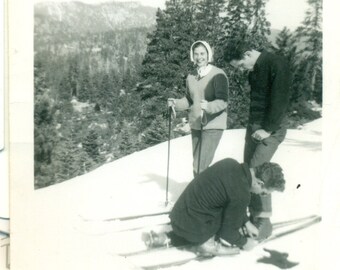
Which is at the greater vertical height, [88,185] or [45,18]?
[45,18]

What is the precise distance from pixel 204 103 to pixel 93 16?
76 cm

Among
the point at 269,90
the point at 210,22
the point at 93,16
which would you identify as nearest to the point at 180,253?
the point at 269,90

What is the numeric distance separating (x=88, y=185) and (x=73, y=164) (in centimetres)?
14

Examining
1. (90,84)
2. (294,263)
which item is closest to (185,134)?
(90,84)

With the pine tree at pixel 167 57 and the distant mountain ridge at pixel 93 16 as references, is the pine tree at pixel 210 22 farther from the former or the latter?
the distant mountain ridge at pixel 93 16

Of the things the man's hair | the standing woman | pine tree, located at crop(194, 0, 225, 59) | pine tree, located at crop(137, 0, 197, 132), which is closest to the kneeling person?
the man's hair

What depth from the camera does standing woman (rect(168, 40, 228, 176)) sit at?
9.31 feet

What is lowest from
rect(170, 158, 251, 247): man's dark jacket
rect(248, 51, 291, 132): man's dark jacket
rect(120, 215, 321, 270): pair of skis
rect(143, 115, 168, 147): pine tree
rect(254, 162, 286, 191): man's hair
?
rect(120, 215, 321, 270): pair of skis

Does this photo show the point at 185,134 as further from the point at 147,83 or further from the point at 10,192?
the point at 10,192

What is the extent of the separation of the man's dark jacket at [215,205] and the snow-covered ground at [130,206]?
120 millimetres

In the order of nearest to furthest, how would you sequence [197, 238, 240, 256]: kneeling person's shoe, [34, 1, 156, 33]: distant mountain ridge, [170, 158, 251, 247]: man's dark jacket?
1. [170, 158, 251, 247]: man's dark jacket
2. [197, 238, 240, 256]: kneeling person's shoe
3. [34, 1, 156, 33]: distant mountain ridge

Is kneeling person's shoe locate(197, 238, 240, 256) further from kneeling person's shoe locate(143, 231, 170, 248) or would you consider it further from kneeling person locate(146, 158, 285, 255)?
kneeling person's shoe locate(143, 231, 170, 248)

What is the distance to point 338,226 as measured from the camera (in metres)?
2.80

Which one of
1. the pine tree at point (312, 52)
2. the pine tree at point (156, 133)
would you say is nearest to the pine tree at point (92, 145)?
the pine tree at point (156, 133)
